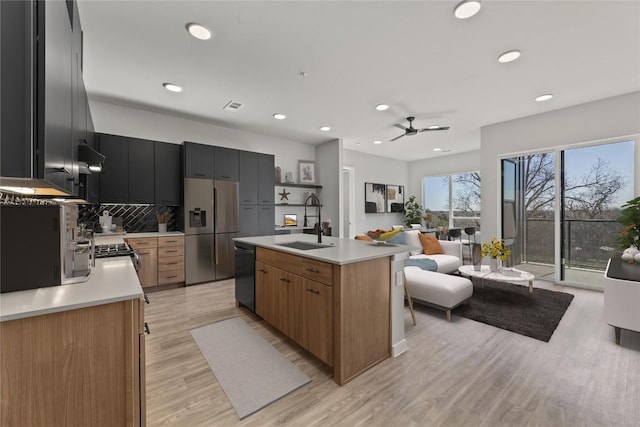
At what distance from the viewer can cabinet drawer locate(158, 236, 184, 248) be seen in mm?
3945

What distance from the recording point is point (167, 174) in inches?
166

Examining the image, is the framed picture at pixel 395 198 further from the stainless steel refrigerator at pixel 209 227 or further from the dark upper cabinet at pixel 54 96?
the dark upper cabinet at pixel 54 96

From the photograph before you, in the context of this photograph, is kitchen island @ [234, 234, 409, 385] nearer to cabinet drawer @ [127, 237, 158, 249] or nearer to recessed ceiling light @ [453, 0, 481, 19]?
recessed ceiling light @ [453, 0, 481, 19]

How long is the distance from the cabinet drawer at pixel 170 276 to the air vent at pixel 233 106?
8.84ft

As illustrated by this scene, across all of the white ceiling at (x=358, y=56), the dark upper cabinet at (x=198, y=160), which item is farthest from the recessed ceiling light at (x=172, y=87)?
the dark upper cabinet at (x=198, y=160)

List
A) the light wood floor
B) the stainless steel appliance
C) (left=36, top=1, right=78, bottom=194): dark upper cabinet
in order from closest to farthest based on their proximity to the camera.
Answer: (left=36, top=1, right=78, bottom=194): dark upper cabinet < the stainless steel appliance < the light wood floor

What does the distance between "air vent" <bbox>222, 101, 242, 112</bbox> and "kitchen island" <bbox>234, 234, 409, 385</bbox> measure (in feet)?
8.39

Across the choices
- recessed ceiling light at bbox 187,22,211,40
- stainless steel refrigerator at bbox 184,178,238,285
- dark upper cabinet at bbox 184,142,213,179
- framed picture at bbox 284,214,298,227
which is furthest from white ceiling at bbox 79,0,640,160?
framed picture at bbox 284,214,298,227

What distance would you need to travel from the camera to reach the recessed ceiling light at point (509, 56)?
8.43 feet

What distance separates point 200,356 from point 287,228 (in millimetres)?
3444

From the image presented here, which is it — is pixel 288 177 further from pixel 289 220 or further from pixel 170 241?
pixel 170 241

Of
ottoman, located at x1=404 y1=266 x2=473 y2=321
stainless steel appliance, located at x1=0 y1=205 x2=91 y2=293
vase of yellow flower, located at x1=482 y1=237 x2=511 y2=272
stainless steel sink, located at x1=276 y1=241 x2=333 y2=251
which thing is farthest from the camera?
vase of yellow flower, located at x1=482 y1=237 x2=511 y2=272

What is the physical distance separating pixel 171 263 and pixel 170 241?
0.35 m

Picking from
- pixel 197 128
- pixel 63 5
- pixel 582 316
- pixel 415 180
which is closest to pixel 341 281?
pixel 63 5
